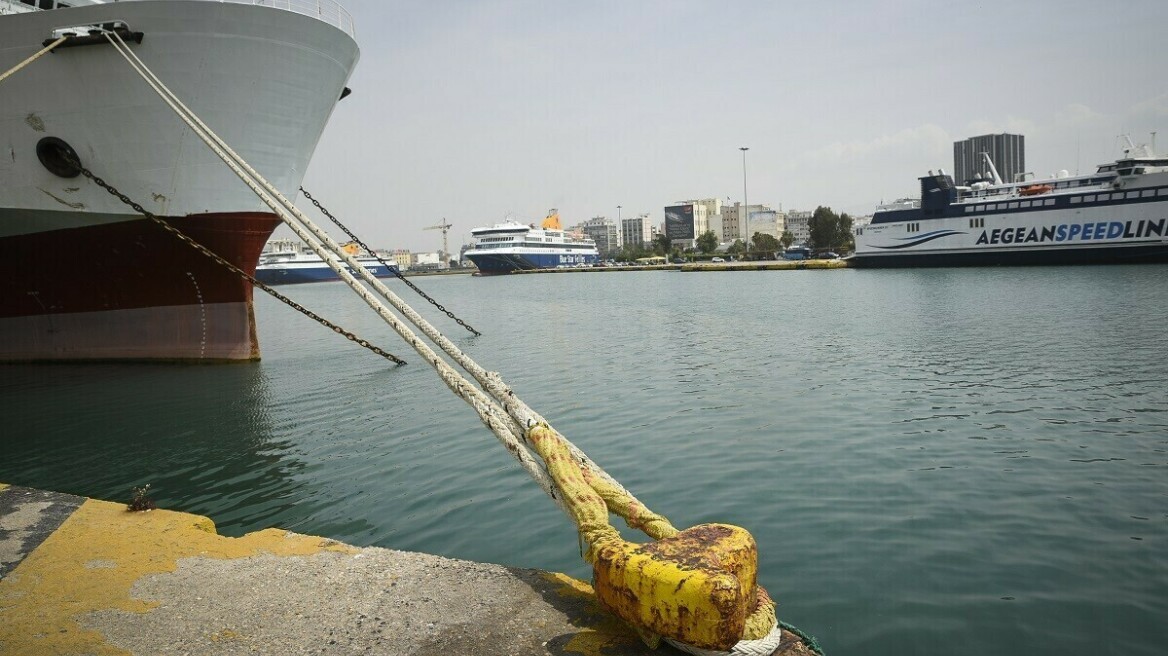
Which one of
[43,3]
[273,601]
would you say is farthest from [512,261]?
[273,601]

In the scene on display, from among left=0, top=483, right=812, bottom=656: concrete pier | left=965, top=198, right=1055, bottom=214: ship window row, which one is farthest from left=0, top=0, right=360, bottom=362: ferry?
left=965, top=198, right=1055, bottom=214: ship window row

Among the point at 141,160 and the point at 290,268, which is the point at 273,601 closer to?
the point at 141,160

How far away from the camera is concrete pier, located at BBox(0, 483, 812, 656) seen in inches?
136

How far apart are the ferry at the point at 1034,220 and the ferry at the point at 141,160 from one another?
56983 millimetres

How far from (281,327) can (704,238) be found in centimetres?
11969

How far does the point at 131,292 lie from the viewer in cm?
1611

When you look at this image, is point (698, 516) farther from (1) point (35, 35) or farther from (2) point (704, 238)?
(2) point (704, 238)

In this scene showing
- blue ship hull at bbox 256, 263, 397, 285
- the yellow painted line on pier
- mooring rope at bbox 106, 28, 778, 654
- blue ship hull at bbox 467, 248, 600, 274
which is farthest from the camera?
blue ship hull at bbox 467, 248, 600, 274

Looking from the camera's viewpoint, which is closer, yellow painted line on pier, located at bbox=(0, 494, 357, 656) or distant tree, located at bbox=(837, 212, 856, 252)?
yellow painted line on pier, located at bbox=(0, 494, 357, 656)

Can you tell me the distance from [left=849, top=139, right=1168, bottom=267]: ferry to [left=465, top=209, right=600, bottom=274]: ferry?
6191 cm

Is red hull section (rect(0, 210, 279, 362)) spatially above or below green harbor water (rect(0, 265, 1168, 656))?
above

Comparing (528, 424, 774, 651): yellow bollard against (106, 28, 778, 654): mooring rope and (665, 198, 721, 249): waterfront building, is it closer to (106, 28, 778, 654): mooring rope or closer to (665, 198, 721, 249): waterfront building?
(106, 28, 778, 654): mooring rope

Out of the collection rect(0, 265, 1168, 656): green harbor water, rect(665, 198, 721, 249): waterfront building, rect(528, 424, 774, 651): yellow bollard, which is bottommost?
rect(0, 265, 1168, 656): green harbor water

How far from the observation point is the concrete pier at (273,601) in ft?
11.3
